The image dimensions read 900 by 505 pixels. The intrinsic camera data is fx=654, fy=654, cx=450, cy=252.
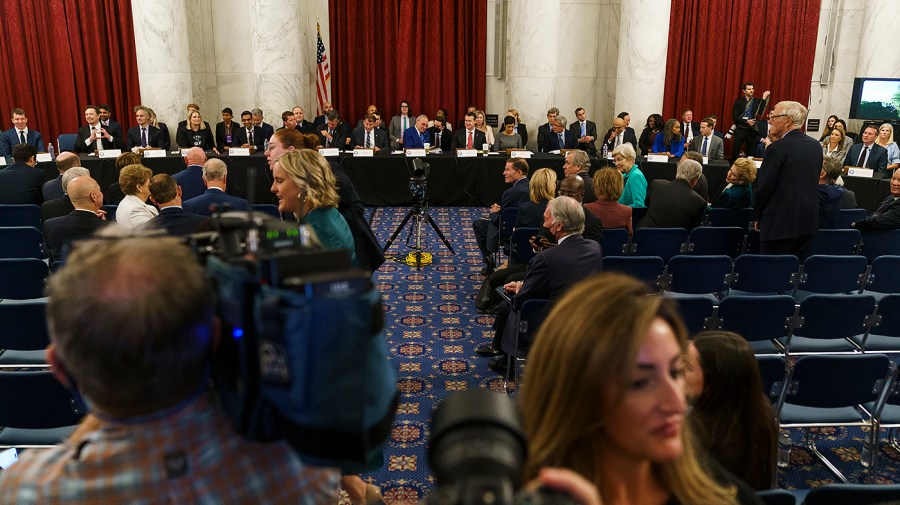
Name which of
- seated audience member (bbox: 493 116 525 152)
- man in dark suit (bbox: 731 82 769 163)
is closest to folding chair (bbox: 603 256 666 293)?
seated audience member (bbox: 493 116 525 152)

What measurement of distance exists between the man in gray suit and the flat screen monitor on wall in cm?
308

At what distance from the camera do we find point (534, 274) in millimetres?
3979

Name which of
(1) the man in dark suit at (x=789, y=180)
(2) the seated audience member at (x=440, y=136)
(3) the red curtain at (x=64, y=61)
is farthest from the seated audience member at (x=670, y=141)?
(3) the red curtain at (x=64, y=61)

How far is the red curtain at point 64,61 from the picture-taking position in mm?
11258

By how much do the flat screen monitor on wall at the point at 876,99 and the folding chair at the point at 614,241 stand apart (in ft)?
27.7

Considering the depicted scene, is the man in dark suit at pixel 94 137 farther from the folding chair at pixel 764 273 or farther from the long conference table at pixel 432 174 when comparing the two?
the folding chair at pixel 764 273

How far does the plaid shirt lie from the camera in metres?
0.96

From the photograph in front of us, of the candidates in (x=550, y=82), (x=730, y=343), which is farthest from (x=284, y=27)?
(x=730, y=343)

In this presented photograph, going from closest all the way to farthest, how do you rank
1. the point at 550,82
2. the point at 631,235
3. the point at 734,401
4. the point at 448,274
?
the point at 734,401
the point at 631,235
the point at 448,274
the point at 550,82

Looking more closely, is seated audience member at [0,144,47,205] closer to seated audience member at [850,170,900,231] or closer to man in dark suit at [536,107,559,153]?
man in dark suit at [536,107,559,153]

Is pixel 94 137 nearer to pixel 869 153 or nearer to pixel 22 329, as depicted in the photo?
pixel 22 329

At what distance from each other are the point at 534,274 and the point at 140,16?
29.4 feet

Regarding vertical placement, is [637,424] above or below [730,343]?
above

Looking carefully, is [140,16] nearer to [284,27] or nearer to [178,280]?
[284,27]
